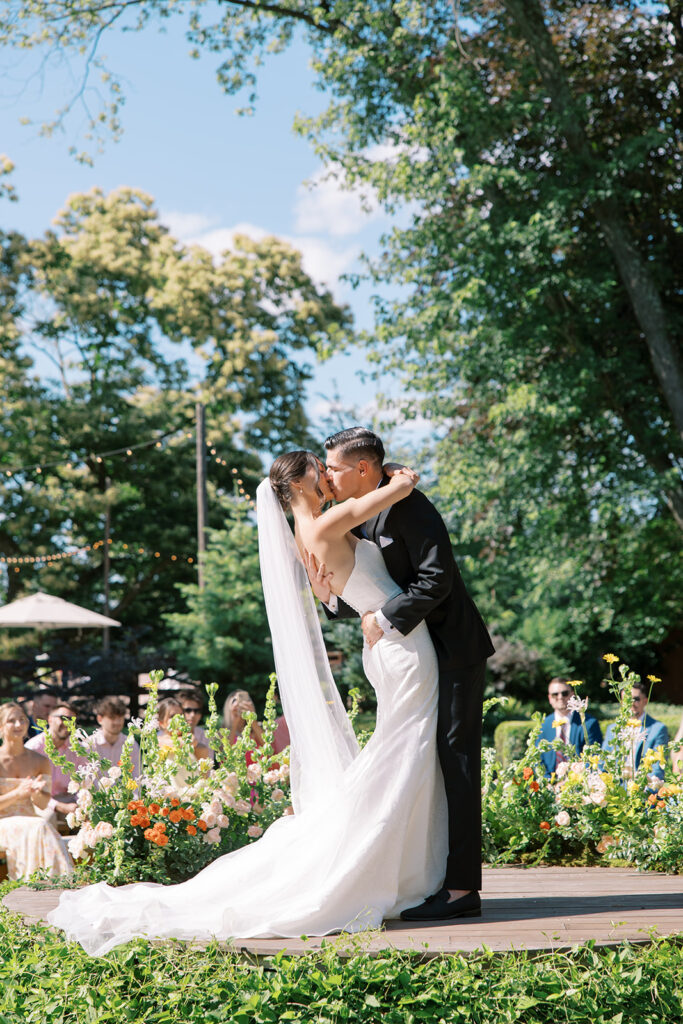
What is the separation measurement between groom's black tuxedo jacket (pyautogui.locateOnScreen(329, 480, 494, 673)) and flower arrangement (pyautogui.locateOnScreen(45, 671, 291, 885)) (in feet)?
4.88

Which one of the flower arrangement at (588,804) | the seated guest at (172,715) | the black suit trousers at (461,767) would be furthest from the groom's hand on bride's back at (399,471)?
the seated guest at (172,715)

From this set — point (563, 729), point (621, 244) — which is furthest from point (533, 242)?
point (563, 729)

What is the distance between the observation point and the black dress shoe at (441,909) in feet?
13.1

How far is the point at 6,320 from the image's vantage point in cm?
2531

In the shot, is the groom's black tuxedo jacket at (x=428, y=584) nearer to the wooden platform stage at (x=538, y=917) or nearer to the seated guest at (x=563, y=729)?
the wooden platform stage at (x=538, y=917)

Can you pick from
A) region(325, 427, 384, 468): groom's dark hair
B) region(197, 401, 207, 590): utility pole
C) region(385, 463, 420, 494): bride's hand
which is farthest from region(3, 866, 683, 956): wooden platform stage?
region(197, 401, 207, 590): utility pole

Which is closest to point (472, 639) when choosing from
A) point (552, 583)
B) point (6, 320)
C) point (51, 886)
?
point (51, 886)

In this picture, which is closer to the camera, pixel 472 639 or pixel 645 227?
pixel 472 639

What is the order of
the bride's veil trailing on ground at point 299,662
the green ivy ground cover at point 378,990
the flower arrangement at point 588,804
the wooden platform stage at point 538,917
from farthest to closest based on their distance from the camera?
the flower arrangement at point 588,804 → the bride's veil trailing on ground at point 299,662 → the wooden platform stage at point 538,917 → the green ivy ground cover at point 378,990

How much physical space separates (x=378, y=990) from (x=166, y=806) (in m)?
2.01

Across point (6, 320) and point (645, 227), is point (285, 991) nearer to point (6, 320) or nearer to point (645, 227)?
point (645, 227)

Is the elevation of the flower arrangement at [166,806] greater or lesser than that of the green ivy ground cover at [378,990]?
greater

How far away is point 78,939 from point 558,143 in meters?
12.7

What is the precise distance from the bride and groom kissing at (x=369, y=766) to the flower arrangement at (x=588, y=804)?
5.25ft
